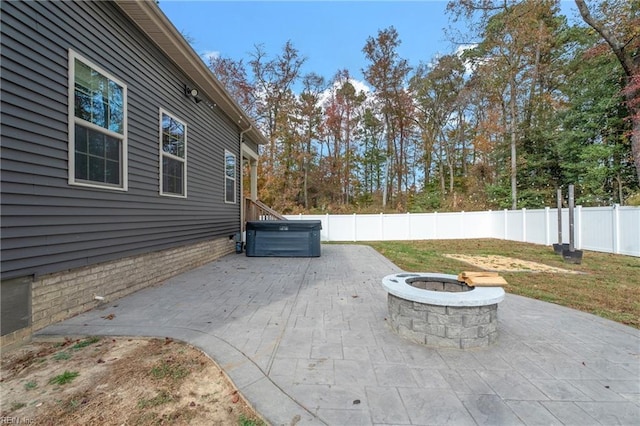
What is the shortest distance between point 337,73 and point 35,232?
21690 millimetres

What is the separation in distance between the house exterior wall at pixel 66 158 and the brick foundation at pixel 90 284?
18 millimetres

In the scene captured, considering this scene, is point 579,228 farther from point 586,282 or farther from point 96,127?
point 96,127

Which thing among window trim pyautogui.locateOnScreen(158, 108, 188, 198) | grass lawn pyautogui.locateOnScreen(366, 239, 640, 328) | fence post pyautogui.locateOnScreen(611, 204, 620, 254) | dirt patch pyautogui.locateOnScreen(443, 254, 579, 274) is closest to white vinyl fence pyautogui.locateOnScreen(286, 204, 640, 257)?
fence post pyautogui.locateOnScreen(611, 204, 620, 254)

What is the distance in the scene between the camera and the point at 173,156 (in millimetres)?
5395

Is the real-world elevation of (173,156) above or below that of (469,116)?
below

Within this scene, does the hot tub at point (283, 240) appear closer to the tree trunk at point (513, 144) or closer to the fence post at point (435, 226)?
Result: the fence post at point (435, 226)

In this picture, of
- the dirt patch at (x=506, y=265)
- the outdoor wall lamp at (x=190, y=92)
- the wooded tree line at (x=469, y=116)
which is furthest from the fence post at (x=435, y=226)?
the outdoor wall lamp at (x=190, y=92)

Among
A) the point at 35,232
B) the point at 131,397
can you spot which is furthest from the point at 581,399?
the point at 35,232

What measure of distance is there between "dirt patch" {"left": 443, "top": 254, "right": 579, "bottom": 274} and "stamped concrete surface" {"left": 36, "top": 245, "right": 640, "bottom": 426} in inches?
124

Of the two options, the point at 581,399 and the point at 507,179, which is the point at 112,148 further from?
the point at 507,179

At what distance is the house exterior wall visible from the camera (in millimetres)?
2545

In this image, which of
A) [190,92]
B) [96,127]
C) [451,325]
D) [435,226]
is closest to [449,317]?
[451,325]

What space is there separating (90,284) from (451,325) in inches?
156

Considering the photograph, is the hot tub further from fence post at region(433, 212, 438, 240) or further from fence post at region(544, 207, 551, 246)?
fence post at region(544, 207, 551, 246)
